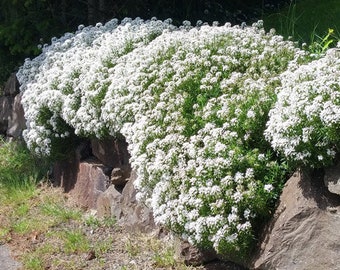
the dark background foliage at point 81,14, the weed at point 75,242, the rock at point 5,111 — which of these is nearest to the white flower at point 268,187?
the weed at point 75,242

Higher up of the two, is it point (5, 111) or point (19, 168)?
point (5, 111)

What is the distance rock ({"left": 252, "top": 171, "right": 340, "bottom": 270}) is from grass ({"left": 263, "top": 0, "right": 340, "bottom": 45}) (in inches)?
127

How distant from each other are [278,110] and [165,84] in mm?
1555

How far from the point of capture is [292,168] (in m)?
4.54

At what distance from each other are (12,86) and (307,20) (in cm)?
396

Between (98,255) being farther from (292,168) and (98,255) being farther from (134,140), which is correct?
(292,168)

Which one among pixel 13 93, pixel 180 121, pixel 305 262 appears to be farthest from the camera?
pixel 13 93

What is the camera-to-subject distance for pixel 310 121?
4.18m

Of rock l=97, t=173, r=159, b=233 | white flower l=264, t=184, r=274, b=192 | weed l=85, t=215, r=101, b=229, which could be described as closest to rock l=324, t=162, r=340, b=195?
white flower l=264, t=184, r=274, b=192

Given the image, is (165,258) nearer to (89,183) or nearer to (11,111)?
(89,183)

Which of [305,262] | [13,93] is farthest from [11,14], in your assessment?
[305,262]

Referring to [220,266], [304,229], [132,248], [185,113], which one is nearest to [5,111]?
[132,248]

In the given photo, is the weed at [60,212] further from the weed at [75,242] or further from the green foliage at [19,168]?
the green foliage at [19,168]

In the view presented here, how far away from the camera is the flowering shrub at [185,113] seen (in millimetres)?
4629
